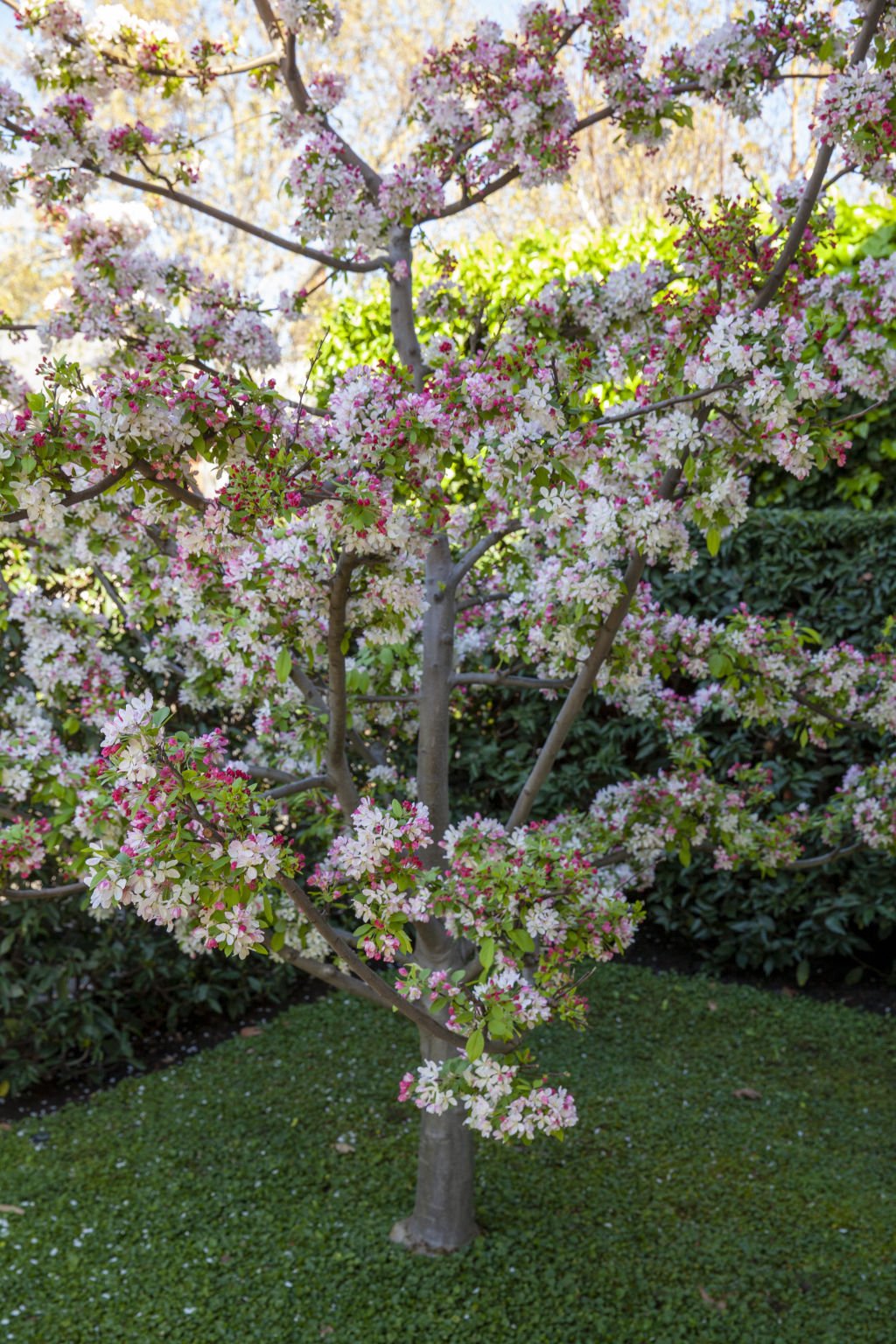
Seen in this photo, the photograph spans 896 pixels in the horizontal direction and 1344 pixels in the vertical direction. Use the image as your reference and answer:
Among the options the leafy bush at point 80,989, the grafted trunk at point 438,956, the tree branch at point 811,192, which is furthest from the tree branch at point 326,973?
the tree branch at point 811,192

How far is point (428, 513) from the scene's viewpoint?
2.10m

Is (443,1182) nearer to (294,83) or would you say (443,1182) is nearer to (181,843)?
(181,843)

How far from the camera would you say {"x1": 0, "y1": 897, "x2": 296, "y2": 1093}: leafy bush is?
158 inches

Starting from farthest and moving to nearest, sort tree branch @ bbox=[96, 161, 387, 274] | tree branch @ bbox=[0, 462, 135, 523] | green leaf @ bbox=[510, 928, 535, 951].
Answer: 1. tree branch @ bbox=[96, 161, 387, 274]
2. green leaf @ bbox=[510, 928, 535, 951]
3. tree branch @ bbox=[0, 462, 135, 523]

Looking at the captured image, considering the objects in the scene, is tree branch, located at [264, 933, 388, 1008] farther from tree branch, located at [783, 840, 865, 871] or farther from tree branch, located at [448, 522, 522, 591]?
tree branch, located at [783, 840, 865, 871]

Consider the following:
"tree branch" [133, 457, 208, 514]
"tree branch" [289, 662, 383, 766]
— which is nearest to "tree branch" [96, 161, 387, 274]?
"tree branch" [289, 662, 383, 766]

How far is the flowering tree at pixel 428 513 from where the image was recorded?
184 centimetres

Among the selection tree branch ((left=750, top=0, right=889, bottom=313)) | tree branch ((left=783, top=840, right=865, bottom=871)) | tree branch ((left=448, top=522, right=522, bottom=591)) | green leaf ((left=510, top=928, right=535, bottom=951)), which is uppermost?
tree branch ((left=750, top=0, right=889, bottom=313))

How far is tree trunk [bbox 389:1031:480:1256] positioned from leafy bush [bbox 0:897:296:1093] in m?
1.77

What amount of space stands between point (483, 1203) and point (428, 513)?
2.20 meters

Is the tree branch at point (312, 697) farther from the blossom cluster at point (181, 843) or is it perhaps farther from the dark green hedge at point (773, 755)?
the dark green hedge at point (773, 755)

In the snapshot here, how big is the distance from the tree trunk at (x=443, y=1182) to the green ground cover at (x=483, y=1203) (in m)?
0.07

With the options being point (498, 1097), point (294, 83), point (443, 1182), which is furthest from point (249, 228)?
point (443, 1182)

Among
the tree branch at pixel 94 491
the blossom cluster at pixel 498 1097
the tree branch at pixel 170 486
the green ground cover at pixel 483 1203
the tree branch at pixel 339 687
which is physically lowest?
the green ground cover at pixel 483 1203
